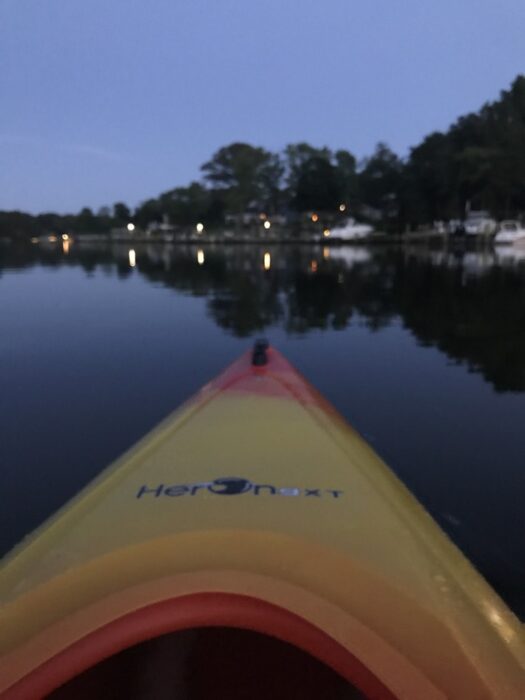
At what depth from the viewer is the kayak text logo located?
292cm

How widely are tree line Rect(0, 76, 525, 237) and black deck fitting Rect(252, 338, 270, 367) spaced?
53200mm

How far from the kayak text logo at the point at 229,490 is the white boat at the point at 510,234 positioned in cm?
5246

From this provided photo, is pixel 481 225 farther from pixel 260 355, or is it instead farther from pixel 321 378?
pixel 260 355

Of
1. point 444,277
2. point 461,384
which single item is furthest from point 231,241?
point 461,384

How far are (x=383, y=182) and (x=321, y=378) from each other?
→ 71.8 meters

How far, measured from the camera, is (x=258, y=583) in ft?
6.73

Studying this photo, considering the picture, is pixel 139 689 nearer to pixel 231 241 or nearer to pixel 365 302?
pixel 365 302

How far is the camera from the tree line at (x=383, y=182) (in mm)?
55625

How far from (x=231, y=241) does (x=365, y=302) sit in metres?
76.2

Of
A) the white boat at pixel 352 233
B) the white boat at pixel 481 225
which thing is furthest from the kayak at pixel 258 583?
the white boat at pixel 352 233

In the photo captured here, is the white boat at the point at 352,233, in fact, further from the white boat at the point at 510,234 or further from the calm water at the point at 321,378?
the calm water at the point at 321,378

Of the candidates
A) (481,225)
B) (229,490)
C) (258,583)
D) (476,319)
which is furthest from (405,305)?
(481,225)

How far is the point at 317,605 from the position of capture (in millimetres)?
2008

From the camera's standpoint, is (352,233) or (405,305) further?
(352,233)
